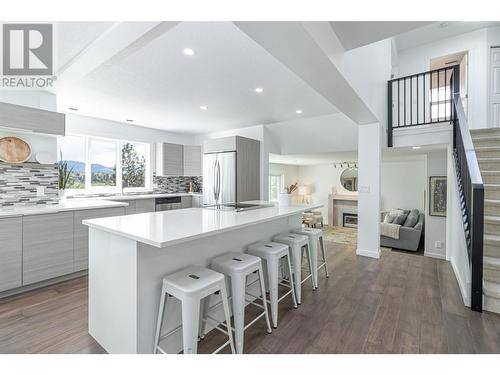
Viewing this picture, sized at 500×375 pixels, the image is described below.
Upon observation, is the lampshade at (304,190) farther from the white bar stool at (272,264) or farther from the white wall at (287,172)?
the white bar stool at (272,264)

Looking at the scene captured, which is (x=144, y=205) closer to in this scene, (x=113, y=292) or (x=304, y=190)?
(x=113, y=292)

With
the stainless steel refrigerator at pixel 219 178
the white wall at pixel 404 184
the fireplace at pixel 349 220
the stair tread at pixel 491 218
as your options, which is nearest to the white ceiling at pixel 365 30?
the stair tread at pixel 491 218

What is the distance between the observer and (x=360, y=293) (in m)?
2.68

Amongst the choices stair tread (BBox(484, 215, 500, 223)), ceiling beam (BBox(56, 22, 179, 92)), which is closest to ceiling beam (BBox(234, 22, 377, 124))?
ceiling beam (BBox(56, 22, 179, 92))

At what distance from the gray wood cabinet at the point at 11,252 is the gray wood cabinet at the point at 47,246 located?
4 cm

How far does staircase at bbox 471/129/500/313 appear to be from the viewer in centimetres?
234

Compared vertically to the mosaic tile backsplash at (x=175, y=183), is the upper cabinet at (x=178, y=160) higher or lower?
higher

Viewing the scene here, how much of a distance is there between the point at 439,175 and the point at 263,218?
5037mm

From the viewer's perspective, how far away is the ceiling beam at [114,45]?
6.10ft

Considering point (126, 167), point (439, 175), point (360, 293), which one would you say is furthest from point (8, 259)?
point (439, 175)

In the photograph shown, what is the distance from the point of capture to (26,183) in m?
3.17

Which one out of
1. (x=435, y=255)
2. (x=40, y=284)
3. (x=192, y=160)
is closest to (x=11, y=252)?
(x=40, y=284)

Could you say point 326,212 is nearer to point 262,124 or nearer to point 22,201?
point 262,124

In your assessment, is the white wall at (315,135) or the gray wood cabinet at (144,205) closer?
the gray wood cabinet at (144,205)
